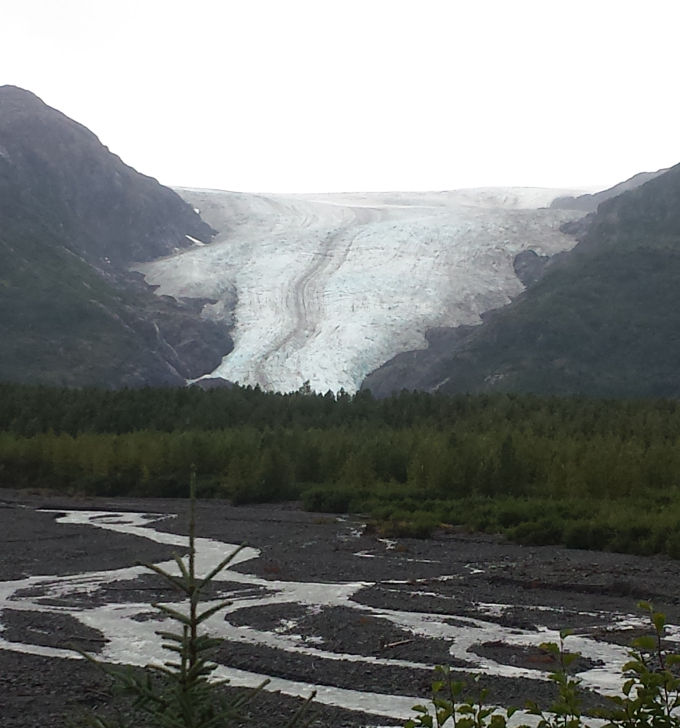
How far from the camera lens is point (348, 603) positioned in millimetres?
13414

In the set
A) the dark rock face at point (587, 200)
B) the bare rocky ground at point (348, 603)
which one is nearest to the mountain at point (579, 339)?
the dark rock face at point (587, 200)

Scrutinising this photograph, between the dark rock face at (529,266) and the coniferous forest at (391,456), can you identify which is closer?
the coniferous forest at (391,456)

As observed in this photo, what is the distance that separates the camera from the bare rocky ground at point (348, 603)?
8.83 m

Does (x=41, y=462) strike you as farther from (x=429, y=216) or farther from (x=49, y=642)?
(x=429, y=216)

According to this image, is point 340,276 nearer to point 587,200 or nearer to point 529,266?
point 529,266

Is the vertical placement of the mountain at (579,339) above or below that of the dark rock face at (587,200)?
below

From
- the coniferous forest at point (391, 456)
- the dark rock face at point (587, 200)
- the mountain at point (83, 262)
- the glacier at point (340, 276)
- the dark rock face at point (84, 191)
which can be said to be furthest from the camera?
the dark rock face at point (587, 200)

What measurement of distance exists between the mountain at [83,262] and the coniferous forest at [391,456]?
2375 centimetres

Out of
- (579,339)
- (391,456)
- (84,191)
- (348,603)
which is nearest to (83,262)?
(84,191)

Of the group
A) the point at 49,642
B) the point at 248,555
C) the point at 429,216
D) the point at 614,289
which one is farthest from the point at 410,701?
the point at 429,216

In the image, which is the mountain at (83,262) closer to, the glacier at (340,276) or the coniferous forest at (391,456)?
the glacier at (340,276)

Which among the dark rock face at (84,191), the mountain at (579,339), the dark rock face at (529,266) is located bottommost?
the mountain at (579,339)

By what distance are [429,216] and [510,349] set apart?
20.5 metres

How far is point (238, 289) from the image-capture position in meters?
75.2
